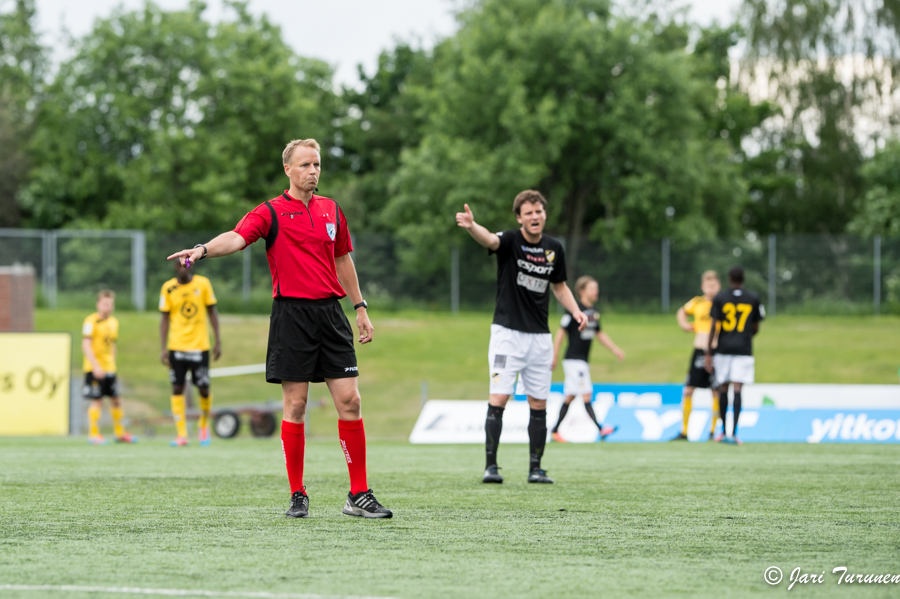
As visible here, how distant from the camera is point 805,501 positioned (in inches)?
257

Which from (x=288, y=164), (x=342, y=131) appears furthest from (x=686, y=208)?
(x=288, y=164)

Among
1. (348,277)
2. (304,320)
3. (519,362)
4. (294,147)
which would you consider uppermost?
(294,147)

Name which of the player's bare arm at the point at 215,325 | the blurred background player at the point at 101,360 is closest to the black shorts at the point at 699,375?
the player's bare arm at the point at 215,325

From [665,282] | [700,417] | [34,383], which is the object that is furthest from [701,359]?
[665,282]

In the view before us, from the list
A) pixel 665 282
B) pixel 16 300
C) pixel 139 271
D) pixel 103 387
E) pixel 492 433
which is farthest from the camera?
pixel 139 271

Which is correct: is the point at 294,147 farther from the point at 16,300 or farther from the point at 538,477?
the point at 16,300

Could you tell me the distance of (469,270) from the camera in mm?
31031

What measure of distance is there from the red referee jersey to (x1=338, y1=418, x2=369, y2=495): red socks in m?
0.76

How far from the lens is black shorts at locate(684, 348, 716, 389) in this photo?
560 inches

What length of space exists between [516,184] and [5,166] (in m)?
22.5

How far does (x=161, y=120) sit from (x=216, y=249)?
37.4 meters

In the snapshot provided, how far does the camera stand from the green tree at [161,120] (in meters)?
39.5

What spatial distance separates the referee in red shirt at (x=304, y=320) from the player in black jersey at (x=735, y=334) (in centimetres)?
764

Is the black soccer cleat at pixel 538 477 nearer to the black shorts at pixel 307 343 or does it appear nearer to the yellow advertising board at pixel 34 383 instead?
the black shorts at pixel 307 343
